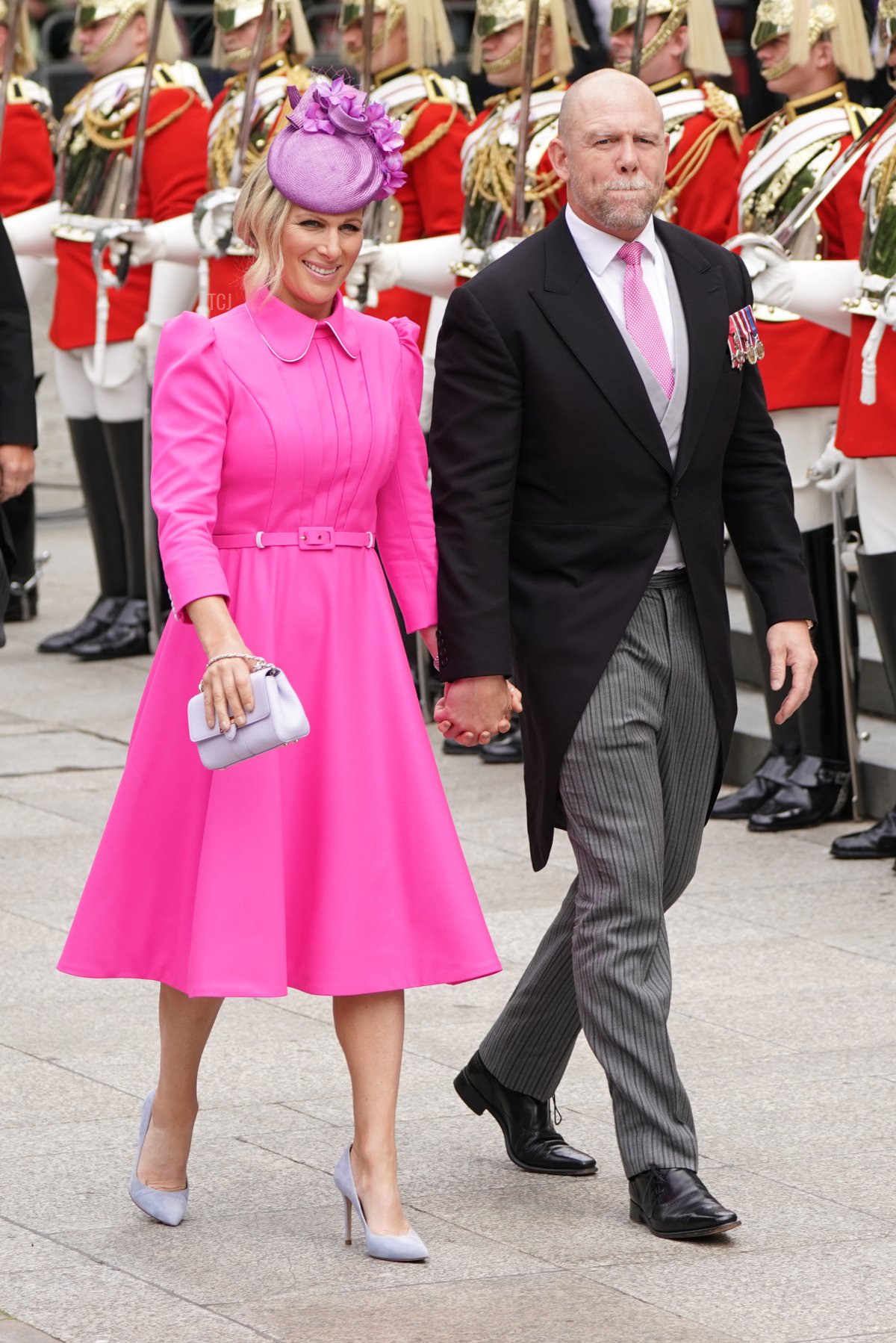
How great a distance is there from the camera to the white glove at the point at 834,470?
6.30m

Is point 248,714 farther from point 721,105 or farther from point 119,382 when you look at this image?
point 119,382

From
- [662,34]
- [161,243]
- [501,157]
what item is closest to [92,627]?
[161,243]

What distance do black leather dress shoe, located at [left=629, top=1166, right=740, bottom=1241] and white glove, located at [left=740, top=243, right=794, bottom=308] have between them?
293cm

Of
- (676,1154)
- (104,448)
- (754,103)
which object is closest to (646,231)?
(676,1154)

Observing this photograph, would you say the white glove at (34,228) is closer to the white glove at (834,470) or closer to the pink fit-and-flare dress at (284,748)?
the white glove at (834,470)

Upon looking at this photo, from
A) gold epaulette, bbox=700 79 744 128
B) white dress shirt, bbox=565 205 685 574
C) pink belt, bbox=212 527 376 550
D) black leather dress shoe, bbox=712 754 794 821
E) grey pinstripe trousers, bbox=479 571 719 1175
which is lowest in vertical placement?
black leather dress shoe, bbox=712 754 794 821

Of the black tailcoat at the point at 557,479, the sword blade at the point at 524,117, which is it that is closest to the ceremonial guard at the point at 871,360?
the sword blade at the point at 524,117

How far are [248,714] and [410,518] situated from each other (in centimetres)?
54

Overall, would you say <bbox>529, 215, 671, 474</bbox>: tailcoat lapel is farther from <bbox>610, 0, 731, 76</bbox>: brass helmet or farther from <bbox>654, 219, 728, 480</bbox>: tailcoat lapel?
<bbox>610, 0, 731, 76</bbox>: brass helmet

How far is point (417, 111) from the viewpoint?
777 cm

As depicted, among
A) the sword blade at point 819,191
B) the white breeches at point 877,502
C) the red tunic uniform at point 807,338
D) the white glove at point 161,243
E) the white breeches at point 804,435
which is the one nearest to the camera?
the white breeches at point 877,502

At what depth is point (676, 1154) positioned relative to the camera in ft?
12.2

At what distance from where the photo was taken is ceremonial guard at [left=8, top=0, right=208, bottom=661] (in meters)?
8.64

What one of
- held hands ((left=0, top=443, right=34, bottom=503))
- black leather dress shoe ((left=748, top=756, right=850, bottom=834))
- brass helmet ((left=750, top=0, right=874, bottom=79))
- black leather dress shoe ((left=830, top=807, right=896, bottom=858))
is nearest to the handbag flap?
held hands ((left=0, top=443, right=34, bottom=503))
